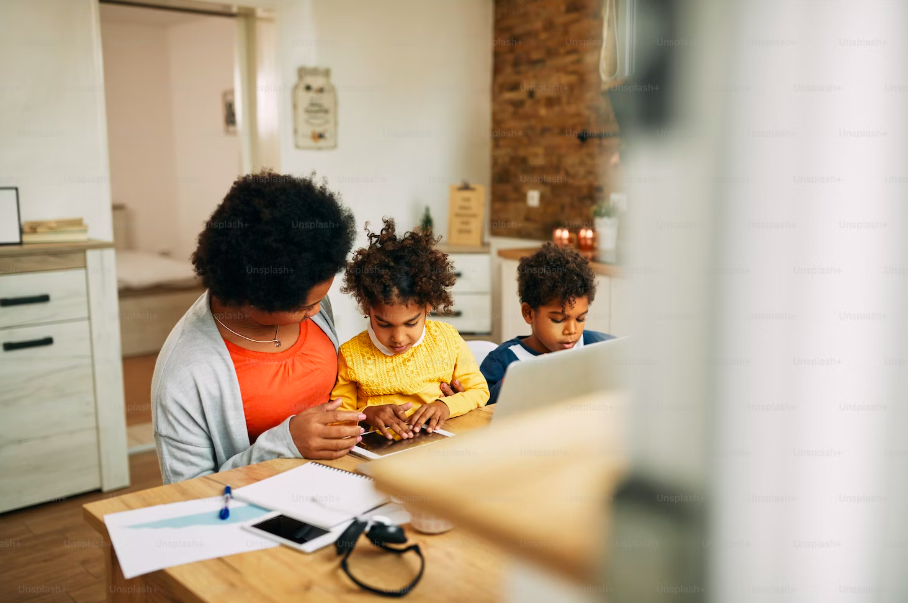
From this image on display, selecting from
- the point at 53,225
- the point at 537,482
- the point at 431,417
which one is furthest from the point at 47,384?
the point at 537,482

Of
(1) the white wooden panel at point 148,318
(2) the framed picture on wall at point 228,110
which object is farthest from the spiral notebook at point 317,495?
(2) the framed picture on wall at point 228,110

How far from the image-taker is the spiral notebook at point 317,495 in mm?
1194

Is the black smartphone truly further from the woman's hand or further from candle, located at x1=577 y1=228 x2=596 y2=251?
candle, located at x1=577 y1=228 x2=596 y2=251

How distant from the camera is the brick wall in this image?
4426 mm

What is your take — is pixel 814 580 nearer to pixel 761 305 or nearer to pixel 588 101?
pixel 761 305

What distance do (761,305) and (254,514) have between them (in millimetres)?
1035

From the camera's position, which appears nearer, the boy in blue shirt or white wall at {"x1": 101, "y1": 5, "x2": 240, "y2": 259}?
the boy in blue shirt

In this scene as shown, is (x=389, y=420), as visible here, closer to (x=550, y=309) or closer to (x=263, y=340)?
(x=263, y=340)

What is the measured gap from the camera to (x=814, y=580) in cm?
39

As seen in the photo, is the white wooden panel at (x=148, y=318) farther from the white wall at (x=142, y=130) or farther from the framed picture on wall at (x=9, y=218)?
the framed picture on wall at (x=9, y=218)

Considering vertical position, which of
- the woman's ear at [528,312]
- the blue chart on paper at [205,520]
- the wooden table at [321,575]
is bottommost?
the wooden table at [321,575]

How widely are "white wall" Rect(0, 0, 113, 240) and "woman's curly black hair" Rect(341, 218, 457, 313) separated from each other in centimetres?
206

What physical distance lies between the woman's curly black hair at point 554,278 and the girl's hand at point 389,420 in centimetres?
74

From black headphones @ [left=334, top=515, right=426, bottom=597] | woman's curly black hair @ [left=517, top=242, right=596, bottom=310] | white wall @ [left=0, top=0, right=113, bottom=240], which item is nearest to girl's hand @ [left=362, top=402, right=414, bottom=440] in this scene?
black headphones @ [left=334, top=515, right=426, bottom=597]
